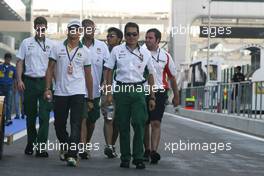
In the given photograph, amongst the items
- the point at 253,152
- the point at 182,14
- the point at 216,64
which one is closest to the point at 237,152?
the point at 253,152

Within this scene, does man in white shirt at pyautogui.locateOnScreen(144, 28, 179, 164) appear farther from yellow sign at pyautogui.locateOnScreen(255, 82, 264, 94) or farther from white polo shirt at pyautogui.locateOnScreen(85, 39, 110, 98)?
yellow sign at pyautogui.locateOnScreen(255, 82, 264, 94)

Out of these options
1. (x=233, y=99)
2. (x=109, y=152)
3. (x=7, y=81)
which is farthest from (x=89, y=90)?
(x=233, y=99)

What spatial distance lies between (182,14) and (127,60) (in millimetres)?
41155

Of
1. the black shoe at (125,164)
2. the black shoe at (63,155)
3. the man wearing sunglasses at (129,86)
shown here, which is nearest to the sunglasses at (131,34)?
the man wearing sunglasses at (129,86)

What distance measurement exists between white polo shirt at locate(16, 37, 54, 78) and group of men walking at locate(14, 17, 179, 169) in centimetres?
1

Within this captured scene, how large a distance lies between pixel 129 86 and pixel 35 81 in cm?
150

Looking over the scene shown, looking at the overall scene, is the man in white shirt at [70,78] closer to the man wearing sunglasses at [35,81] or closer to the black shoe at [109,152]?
the man wearing sunglasses at [35,81]

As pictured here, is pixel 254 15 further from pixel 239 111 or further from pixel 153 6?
pixel 153 6

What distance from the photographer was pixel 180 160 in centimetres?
883

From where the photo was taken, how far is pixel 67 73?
7.89 metres

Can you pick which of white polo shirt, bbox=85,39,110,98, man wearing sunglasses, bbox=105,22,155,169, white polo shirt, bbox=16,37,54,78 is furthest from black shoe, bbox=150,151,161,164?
white polo shirt, bbox=16,37,54,78

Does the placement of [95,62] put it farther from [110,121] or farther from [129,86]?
[129,86]

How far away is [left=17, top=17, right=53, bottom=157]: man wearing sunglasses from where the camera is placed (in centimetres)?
856

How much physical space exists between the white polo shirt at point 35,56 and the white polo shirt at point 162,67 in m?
1.40
